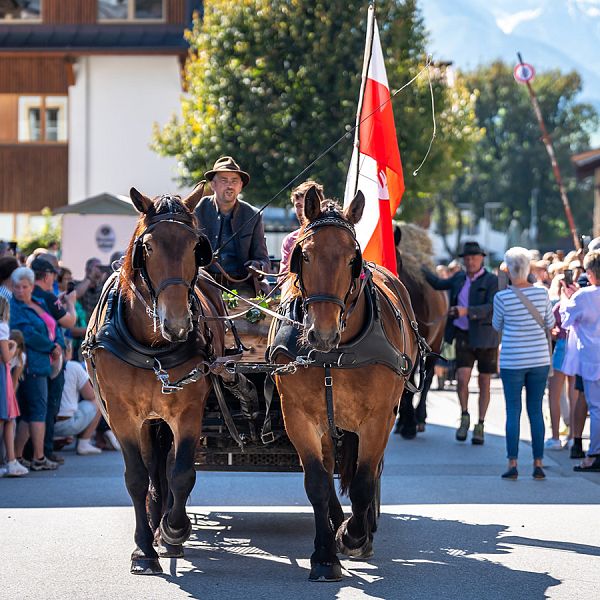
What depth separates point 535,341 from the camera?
40.8 ft

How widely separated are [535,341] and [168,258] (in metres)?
5.60

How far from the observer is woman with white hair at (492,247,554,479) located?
1238cm

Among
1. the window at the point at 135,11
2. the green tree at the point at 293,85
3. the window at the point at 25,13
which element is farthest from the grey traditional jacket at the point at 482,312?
the window at the point at 25,13

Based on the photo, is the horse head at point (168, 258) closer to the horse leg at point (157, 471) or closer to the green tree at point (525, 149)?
the horse leg at point (157, 471)

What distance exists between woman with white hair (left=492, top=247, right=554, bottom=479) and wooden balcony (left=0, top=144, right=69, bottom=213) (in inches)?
1222

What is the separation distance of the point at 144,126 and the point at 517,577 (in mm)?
34869

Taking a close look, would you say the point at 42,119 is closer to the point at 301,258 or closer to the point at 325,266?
the point at 301,258

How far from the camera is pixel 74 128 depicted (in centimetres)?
4166

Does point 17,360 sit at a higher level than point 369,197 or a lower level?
lower

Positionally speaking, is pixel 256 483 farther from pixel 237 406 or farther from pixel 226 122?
pixel 226 122

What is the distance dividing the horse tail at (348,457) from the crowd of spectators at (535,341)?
3546 mm

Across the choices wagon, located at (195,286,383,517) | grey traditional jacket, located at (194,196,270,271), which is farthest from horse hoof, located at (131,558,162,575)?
grey traditional jacket, located at (194,196,270,271)

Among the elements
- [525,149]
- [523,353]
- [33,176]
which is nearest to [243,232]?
[523,353]

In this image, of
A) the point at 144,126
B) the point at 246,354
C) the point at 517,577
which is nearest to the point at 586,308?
the point at 246,354
